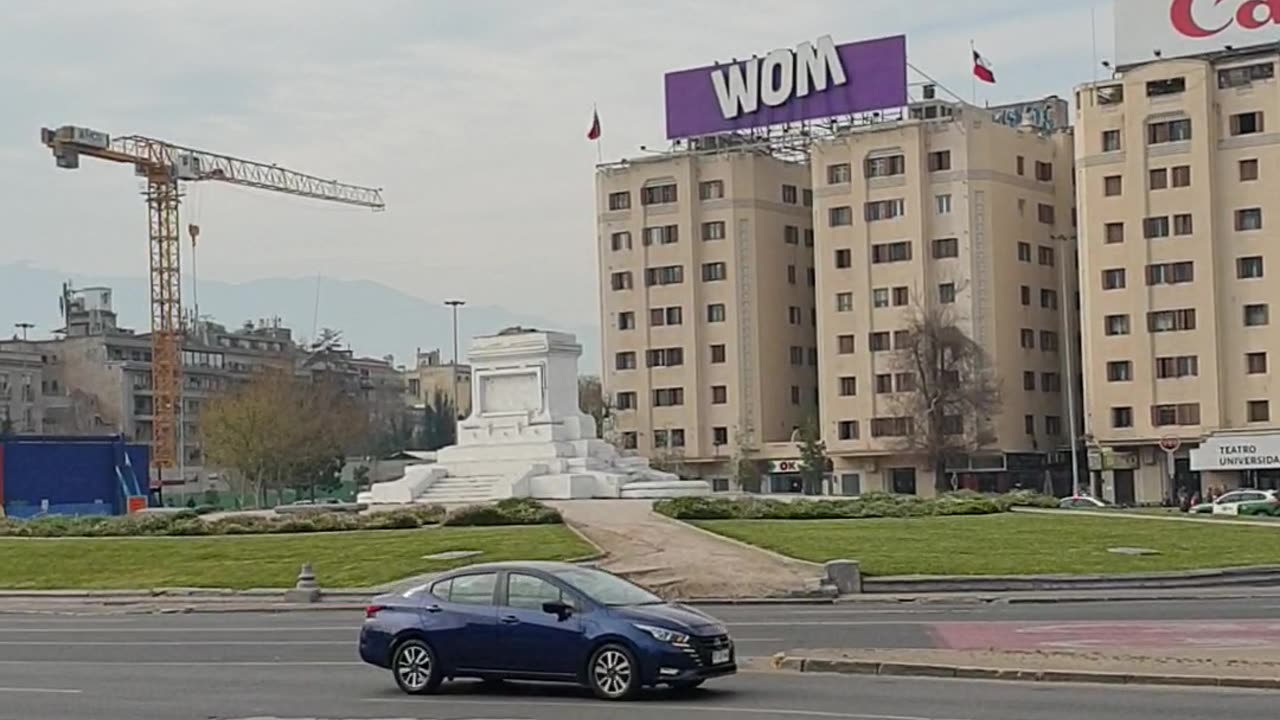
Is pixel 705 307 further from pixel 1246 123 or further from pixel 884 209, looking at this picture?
pixel 1246 123

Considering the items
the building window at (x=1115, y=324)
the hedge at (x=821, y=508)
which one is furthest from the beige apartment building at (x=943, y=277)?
the hedge at (x=821, y=508)

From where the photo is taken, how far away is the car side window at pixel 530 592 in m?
19.6

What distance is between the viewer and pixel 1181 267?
289 feet

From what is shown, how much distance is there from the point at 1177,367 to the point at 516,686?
238ft

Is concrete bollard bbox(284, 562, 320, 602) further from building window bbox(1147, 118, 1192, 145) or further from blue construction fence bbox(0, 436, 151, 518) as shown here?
building window bbox(1147, 118, 1192, 145)

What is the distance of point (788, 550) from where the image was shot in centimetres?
4109

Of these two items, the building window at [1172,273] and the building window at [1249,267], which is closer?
the building window at [1249,267]

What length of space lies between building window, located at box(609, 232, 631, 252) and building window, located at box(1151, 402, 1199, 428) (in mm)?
32859

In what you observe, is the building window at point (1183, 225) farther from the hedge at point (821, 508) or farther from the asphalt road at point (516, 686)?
the asphalt road at point (516, 686)

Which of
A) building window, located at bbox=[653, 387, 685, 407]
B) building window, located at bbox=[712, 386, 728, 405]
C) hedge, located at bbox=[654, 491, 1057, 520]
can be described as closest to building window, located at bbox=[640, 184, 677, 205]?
building window, located at bbox=[653, 387, 685, 407]

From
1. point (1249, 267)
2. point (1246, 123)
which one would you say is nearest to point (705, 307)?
point (1249, 267)

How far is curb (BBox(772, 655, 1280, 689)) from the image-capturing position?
19.1 m

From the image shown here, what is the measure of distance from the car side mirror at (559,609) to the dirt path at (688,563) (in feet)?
53.6

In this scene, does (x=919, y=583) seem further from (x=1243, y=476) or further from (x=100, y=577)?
(x=1243, y=476)
